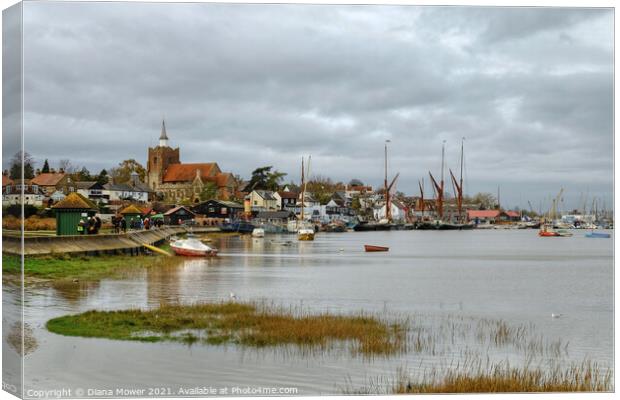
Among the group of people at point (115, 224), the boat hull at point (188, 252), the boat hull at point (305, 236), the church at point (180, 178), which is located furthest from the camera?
the boat hull at point (305, 236)

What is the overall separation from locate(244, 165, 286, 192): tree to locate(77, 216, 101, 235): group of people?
77.5ft

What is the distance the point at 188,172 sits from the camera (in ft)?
207

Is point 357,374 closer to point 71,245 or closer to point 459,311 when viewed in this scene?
point 459,311

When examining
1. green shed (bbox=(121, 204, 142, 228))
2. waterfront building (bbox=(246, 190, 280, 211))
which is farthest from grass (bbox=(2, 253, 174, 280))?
waterfront building (bbox=(246, 190, 280, 211))

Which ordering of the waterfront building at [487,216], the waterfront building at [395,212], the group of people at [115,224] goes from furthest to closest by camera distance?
the waterfront building at [487,216], the waterfront building at [395,212], the group of people at [115,224]

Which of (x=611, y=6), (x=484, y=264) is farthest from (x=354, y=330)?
(x=484, y=264)

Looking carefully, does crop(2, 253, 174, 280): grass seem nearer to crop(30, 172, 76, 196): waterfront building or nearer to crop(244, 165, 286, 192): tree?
crop(30, 172, 76, 196): waterfront building

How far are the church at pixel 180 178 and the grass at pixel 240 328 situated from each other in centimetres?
2441

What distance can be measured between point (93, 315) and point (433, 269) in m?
31.3

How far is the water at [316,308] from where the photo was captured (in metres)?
14.8

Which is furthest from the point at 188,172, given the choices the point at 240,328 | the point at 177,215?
the point at 240,328

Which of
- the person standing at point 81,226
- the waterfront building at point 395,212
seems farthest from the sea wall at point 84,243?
the waterfront building at point 395,212

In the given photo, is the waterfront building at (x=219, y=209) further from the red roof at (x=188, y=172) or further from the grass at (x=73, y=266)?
the grass at (x=73, y=266)

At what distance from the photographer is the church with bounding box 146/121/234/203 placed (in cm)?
5233
